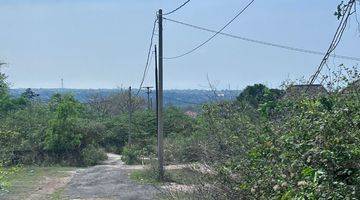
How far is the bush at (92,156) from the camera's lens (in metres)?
37.2

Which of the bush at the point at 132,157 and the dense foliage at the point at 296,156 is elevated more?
the dense foliage at the point at 296,156

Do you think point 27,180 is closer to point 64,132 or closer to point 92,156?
point 92,156

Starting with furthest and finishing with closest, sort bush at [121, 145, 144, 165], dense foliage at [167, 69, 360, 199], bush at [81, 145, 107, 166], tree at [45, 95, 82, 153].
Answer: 1. tree at [45, 95, 82, 153]
2. bush at [81, 145, 107, 166]
3. bush at [121, 145, 144, 165]
4. dense foliage at [167, 69, 360, 199]

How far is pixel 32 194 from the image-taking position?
21.0 metres

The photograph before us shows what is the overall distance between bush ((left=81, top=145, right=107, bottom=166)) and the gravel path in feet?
26.7

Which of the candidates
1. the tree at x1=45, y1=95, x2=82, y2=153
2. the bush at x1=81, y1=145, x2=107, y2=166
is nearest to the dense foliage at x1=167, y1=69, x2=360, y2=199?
the bush at x1=81, y1=145, x2=107, y2=166

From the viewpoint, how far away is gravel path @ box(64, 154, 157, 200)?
755 inches

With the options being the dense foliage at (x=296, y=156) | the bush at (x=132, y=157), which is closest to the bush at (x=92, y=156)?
the bush at (x=132, y=157)

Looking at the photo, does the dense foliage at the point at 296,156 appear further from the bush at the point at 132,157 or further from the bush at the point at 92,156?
the bush at the point at 92,156

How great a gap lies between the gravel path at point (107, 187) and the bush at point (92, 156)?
813 centimetres

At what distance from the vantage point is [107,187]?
2220 centimetres

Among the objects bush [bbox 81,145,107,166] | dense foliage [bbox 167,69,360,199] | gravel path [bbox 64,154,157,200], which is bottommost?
bush [bbox 81,145,107,166]

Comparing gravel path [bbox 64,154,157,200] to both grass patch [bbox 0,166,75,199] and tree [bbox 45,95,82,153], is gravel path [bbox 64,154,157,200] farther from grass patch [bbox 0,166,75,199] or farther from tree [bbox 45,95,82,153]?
tree [bbox 45,95,82,153]

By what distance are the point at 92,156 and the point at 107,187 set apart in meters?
15.4
